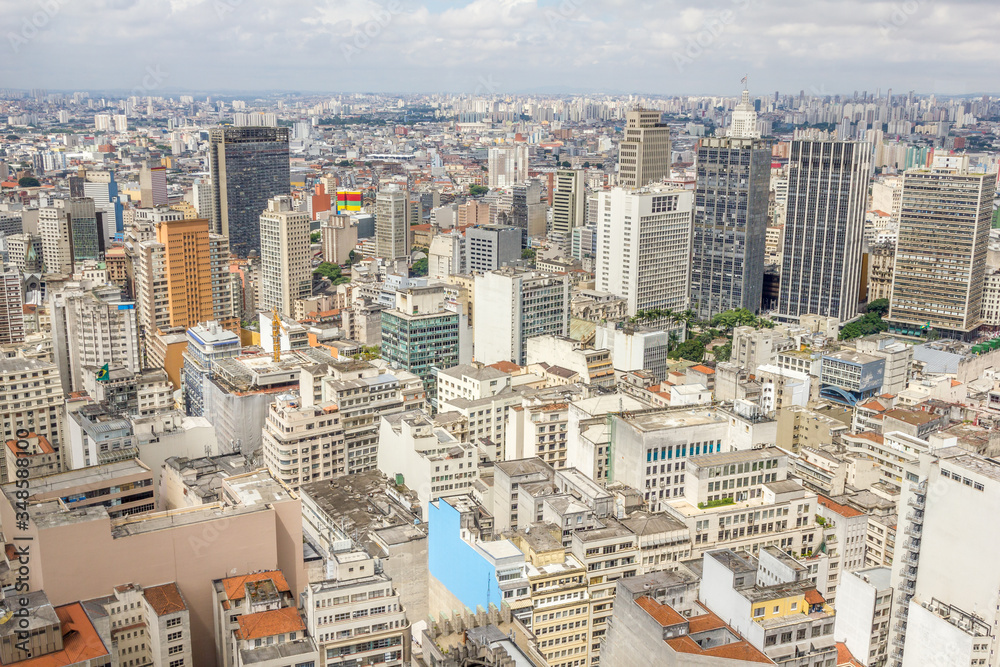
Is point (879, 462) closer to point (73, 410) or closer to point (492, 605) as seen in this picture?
point (492, 605)

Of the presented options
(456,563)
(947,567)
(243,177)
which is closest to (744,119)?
(243,177)

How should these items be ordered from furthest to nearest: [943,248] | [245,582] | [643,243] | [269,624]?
1. [943,248]
2. [643,243]
3. [245,582]
4. [269,624]

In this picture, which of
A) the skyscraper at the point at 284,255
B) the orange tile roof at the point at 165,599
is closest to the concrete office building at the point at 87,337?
the skyscraper at the point at 284,255

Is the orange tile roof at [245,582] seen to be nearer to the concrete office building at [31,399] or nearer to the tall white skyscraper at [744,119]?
the concrete office building at [31,399]

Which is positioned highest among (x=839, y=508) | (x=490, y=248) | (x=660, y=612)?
(x=490, y=248)

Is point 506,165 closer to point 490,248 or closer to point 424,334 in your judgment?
point 490,248

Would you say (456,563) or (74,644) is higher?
(74,644)

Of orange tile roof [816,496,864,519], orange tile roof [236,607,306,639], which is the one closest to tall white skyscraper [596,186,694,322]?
orange tile roof [816,496,864,519]
